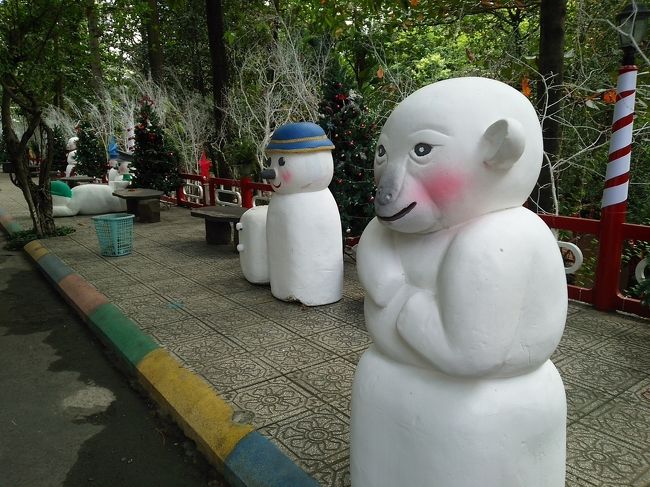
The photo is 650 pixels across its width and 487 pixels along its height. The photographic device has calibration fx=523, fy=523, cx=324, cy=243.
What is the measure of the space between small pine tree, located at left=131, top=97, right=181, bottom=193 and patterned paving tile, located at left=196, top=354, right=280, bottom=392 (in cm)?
769

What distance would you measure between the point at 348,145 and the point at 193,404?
11.4ft

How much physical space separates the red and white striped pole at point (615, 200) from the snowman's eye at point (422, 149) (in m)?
3.57

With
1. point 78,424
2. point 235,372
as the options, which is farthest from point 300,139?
point 78,424

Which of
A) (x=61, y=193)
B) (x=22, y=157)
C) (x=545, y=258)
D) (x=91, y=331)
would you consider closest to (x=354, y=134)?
(x=91, y=331)

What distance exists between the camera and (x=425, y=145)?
167cm

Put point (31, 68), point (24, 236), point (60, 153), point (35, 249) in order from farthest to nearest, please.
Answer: point (60, 153) < point (24, 236) < point (31, 68) < point (35, 249)

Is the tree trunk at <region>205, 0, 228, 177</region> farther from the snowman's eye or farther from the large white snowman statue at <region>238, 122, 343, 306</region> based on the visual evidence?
the snowman's eye

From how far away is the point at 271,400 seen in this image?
3.20m

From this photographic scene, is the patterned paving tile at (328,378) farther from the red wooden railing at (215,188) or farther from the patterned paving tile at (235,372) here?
the red wooden railing at (215,188)

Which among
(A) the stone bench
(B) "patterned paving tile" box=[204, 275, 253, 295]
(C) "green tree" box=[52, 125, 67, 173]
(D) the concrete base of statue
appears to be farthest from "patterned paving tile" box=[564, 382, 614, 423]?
(C) "green tree" box=[52, 125, 67, 173]

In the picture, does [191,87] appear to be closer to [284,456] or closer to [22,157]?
[22,157]

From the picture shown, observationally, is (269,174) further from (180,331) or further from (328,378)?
(328,378)

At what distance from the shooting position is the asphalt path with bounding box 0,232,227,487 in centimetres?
280

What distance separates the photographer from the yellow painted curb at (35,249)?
741cm
